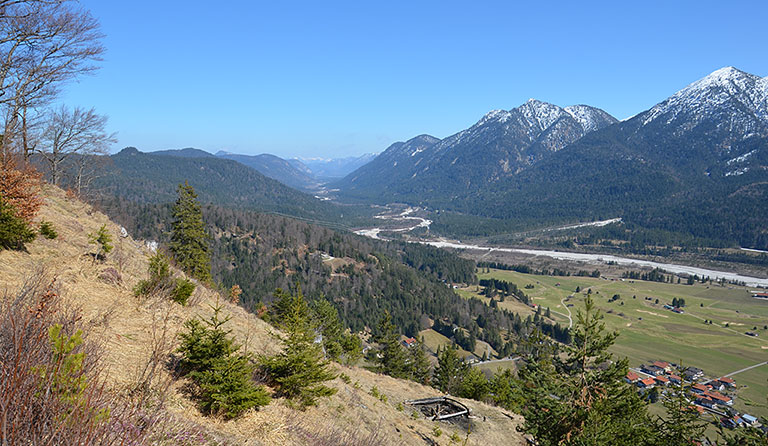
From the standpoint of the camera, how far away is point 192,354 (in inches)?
260

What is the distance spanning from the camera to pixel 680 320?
269 feet

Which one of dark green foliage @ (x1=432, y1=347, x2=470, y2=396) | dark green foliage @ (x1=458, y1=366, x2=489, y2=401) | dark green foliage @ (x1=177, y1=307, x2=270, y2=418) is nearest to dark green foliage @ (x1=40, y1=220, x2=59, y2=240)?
dark green foliage @ (x1=177, y1=307, x2=270, y2=418)

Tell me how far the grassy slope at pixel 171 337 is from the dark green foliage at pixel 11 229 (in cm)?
38

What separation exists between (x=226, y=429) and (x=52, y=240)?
1000 centimetres

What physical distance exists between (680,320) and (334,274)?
7974 cm

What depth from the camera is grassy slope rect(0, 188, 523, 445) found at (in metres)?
6.61

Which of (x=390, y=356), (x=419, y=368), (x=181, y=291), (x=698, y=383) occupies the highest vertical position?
(x=181, y=291)

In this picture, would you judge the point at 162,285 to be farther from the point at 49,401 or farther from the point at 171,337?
the point at 49,401

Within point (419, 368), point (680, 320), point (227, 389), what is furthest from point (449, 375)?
point (680, 320)

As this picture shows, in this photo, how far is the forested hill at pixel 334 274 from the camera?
7956cm

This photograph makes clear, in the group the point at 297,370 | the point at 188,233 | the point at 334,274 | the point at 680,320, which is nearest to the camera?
the point at 297,370

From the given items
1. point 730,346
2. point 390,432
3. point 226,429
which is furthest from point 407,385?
point 730,346

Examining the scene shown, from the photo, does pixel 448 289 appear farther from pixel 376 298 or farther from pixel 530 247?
pixel 530 247

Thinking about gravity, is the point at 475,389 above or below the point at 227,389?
below
